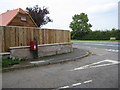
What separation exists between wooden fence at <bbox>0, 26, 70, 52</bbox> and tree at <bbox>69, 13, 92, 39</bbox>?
34.1 metres

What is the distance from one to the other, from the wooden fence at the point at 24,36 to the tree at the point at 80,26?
34.1 meters

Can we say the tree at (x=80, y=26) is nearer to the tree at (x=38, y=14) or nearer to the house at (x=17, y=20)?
the tree at (x=38, y=14)

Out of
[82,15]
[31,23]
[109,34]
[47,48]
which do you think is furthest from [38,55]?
[82,15]

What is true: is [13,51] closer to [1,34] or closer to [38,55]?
[1,34]

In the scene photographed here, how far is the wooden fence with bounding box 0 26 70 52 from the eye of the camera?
6934 millimetres

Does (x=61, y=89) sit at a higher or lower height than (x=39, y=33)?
lower

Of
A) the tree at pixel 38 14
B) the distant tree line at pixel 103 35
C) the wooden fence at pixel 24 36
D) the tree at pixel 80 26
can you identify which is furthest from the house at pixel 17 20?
the tree at pixel 80 26

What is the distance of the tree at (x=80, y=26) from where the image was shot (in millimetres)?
43000

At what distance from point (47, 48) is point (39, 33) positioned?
1428mm

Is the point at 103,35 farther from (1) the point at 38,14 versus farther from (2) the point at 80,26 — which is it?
(1) the point at 38,14

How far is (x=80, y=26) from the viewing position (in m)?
43.9

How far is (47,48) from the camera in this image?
9078 mm

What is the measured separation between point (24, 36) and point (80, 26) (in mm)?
38313

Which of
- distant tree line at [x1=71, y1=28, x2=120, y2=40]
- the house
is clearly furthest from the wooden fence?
distant tree line at [x1=71, y1=28, x2=120, y2=40]
